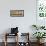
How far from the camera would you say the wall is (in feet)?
22.9

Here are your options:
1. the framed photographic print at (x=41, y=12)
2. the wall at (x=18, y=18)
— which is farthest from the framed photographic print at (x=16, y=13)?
the framed photographic print at (x=41, y=12)

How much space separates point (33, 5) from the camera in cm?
700

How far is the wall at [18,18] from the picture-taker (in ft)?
22.9

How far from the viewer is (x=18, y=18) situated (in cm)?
704

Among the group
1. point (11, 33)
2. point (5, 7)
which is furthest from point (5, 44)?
point (5, 7)

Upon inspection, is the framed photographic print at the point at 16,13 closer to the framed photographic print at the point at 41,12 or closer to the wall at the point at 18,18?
the wall at the point at 18,18

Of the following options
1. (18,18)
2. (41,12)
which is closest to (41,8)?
(41,12)

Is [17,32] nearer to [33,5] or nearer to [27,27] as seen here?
[27,27]

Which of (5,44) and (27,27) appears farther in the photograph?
(27,27)

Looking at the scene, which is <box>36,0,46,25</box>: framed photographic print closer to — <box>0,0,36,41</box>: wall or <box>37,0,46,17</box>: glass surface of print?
<box>37,0,46,17</box>: glass surface of print

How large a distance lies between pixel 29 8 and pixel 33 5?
0.21m

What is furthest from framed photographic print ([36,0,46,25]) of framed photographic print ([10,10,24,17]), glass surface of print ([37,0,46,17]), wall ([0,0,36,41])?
framed photographic print ([10,10,24,17])

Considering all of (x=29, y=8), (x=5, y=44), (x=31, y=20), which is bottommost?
(x=5, y=44)

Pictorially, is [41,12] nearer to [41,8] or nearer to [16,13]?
[41,8]
